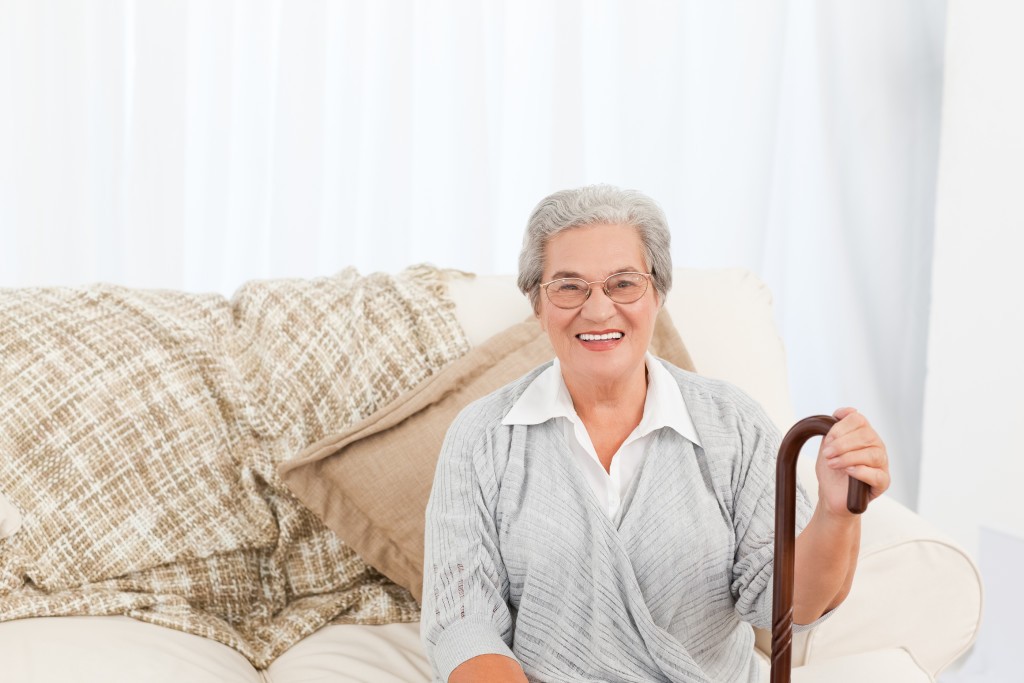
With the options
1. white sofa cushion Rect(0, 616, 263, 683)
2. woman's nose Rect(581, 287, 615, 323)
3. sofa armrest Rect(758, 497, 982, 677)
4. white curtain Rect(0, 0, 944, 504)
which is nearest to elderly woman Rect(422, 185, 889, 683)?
woman's nose Rect(581, 287, 615, 323)

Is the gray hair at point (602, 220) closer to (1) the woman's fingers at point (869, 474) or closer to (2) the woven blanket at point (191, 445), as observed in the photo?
(1) the woman's fingers at point (869, 474)

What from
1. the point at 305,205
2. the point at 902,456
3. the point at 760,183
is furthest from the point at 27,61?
the point at 902,456

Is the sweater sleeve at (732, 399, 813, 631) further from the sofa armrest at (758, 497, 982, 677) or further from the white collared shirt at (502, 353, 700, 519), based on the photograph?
the sofa armrest at (758, 497, 982, 677)

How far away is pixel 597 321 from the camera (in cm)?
132

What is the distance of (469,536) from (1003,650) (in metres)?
1.99

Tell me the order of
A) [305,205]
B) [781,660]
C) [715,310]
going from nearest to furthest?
1. [781,660]
2. [715,310]
3. [305,205]

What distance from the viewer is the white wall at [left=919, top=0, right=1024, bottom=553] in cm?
260

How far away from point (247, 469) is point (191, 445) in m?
0.11

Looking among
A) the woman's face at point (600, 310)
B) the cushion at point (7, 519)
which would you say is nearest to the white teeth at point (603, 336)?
the woman's face at point (600, 310)

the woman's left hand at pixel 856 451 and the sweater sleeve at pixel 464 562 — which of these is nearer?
the woman's left hand at pixel 856 451

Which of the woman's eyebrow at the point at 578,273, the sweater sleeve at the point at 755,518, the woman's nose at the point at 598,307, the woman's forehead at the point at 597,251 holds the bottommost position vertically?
the sweater sleeve at the point at 755,518

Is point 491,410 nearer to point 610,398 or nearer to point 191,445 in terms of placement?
point 610,398

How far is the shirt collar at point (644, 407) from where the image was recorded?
4.58ft

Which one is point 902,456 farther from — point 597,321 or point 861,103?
point 597,321
